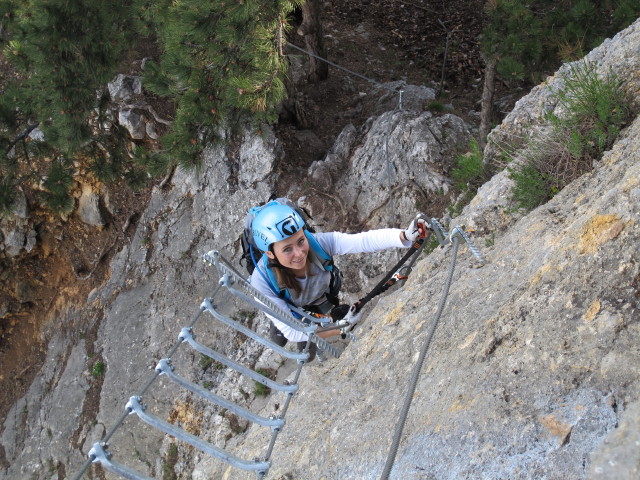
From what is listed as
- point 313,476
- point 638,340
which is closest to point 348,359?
point 313,476

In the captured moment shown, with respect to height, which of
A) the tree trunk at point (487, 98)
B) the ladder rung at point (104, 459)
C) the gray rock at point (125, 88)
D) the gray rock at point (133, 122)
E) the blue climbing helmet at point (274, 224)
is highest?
the gray rock at point (125, 88)

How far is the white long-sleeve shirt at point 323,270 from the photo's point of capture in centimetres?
426

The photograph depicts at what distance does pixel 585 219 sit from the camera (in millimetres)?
2891

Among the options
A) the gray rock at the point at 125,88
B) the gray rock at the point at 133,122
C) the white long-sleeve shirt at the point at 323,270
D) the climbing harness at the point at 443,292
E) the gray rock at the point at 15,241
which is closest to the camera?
the climbing harness at the point at 443,292

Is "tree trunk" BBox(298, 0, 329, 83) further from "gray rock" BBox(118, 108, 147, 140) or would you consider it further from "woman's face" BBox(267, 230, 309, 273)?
"woman's face" BBox(267, 230, 309, 273)

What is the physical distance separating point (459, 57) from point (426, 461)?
9.61 meters

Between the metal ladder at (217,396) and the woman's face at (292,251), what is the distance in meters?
0.36

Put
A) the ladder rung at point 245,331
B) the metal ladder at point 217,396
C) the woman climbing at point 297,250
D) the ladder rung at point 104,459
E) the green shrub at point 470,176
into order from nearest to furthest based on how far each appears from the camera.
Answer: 1. the ladder rung at point 104,459
2. the metal ladder at point 217,396
3. the ladder rung at point 245,331
4. the woman climbing at point 297,250
5. the green shrub at point 470,176

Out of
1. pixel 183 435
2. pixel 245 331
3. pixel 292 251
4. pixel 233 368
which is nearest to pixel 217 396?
pixel 183 435

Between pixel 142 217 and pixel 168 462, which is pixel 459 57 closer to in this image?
pixel 142 217

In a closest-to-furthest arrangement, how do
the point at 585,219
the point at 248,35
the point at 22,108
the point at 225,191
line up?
1. the point at 585,219
2. the point at 248,35
3. the point at 22,108
4. the point at 225,191

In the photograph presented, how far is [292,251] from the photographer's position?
4.19m

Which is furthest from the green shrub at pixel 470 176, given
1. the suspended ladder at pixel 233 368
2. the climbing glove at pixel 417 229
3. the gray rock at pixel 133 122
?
the gray rock at pixel 133 122

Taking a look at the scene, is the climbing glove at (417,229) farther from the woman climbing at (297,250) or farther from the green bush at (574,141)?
the green bush at (574,141)
